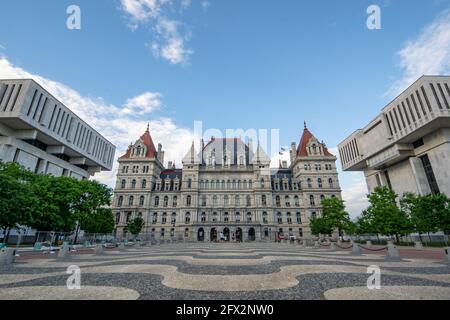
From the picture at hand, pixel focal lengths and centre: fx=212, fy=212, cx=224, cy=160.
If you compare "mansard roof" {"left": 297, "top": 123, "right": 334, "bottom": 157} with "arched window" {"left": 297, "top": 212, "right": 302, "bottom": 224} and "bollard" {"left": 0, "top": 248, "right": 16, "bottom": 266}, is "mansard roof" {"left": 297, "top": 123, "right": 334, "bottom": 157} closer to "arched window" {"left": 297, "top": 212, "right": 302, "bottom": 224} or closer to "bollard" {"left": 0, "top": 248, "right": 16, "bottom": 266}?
"arched window" {"left": 297, "top": 212, "right": 302, "bottom": 224}

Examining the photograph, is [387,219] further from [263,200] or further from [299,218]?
[263,200]

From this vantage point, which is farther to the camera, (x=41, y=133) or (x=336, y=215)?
(x=41, y=133)

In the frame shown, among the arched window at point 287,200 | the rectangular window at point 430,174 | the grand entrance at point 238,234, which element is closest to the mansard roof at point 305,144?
the arched window at point 287,200

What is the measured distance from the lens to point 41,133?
40812 millimetres

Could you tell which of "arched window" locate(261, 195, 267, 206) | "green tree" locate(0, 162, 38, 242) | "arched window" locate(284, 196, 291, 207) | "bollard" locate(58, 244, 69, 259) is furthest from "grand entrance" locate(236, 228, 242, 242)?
"bollard" locate(58, 244, 69, 259)

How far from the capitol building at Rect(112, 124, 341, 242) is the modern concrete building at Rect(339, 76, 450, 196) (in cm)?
1145

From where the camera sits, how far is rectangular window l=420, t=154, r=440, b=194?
4047 cm

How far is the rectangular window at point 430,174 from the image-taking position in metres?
40.5

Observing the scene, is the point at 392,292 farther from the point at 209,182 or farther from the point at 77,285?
the point at 209,182

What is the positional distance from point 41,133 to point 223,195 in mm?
41442

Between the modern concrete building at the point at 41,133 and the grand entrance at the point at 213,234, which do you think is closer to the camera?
the modern concrete building at the point at 41,133

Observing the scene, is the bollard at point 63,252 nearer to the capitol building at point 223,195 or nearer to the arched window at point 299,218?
the capitol building at point 223,195

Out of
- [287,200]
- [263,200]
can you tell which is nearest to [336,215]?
[287,200]
